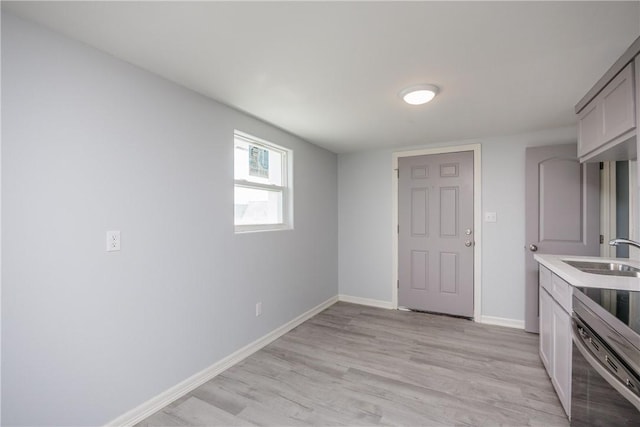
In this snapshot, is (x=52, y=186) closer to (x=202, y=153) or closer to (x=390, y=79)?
(x=202, y=153)

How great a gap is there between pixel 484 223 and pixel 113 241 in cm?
362

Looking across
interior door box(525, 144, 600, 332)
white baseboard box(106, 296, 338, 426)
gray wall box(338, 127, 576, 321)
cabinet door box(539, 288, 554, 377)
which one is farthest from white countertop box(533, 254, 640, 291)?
white baseboard box(106, 296, 338, 426)

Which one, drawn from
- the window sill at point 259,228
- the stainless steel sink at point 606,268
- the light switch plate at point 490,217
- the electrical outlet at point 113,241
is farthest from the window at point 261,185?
the stainless steel sink at point 606,268

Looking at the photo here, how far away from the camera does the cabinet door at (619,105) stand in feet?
5.29

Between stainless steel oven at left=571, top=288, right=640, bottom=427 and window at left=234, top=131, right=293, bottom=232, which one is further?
window at left=234, top=131, right=293, bottom=232

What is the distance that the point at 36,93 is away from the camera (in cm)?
143

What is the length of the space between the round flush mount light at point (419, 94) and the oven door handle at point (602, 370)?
166cm

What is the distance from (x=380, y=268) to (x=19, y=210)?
3625mm

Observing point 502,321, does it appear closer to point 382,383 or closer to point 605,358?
point 382,383

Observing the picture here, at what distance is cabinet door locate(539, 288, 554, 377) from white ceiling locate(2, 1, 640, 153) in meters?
1.55

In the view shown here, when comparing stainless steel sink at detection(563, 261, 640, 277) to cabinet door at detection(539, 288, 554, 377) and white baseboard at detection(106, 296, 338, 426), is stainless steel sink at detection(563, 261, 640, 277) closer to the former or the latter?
cabinet door at detection(539, 288, 554, 377)

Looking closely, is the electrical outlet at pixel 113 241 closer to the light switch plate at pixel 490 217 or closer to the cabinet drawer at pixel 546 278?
the cabinet drawer at pixel 546 278

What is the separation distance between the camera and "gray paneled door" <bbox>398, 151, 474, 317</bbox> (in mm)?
3596

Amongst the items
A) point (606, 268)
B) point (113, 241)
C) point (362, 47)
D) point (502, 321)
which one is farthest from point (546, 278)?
point (113, 241)
